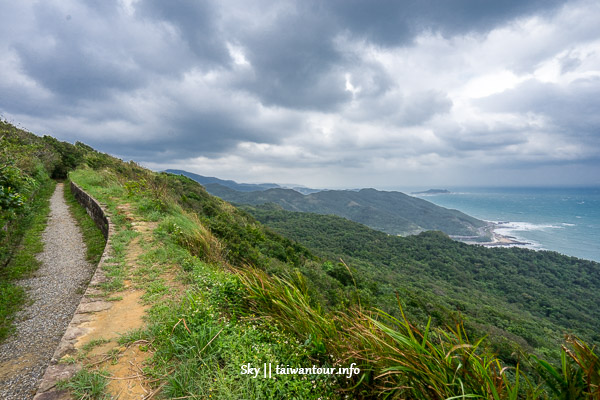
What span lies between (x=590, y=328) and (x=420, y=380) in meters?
52.8

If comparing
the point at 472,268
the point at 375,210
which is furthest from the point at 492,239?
the point at 472,268

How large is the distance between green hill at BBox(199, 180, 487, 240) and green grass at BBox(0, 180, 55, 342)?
429 feet

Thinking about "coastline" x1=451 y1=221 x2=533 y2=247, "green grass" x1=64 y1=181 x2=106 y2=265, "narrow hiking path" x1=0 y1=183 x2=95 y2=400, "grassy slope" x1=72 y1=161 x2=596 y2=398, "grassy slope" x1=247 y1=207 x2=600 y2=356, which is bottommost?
"coastline" x1=451 y1=221 x2=533 y2=247

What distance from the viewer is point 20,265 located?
17.0ft

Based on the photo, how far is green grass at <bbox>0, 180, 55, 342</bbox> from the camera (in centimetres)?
362

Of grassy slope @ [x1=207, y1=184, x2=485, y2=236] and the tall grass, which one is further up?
the tall grass

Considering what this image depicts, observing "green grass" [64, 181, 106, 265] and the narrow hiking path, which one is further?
"green grass" [64, 181, 106, 265]

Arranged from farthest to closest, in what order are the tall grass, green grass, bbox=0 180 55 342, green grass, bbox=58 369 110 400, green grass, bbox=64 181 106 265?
green grass, bbox=64 181 106 265, green grass, bbox=0 180 55 342, green grass, bbox=58 369 110 400, the tall grass

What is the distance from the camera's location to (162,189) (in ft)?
31.3

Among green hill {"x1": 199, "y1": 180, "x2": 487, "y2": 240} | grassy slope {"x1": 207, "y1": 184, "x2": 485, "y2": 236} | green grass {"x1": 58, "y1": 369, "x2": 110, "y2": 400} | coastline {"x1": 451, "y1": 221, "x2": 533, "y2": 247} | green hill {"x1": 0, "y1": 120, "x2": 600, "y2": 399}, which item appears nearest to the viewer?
green hill {"x1": 0, "y1": 120, "x2": 600, "y2": 399}

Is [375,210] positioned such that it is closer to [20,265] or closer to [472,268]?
[472,268]

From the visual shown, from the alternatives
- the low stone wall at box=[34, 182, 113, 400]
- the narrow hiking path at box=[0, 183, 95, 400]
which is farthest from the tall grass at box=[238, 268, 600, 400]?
the narrow hiking path at box=[0, 183, 95, 400]

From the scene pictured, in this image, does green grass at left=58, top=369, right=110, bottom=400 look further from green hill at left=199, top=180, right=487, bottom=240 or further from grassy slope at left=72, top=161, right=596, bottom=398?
green hill at left=199, top=180, right=487, bottom=240

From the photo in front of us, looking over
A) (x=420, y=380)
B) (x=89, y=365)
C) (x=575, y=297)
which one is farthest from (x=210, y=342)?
(x=575, y=297)
